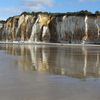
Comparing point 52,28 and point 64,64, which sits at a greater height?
point 52,28

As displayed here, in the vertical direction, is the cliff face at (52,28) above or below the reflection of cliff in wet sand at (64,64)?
above

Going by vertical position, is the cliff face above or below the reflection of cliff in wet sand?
above

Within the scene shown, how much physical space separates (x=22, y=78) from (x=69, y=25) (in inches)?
2271

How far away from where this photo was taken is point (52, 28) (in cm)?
7144

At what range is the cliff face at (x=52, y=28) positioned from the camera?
61.2m

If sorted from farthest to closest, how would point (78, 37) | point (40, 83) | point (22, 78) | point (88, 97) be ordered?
point (78, 37)
point (22, 78)
point (40, 83)
point (88, 97)

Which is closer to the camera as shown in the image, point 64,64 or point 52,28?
point 64,64

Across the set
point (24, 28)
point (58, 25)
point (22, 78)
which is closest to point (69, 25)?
point (58, 25)

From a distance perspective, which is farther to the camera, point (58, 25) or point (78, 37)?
point (58, 25)

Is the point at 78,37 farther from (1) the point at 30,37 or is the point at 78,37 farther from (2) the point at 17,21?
(2) the point at 17,21

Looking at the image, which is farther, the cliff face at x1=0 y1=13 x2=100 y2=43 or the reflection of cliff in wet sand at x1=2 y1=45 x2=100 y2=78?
the cliff face at x1=0 y1=13 x2=100 y2=43

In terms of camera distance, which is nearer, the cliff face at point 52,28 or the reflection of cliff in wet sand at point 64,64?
the reflection of cliff in wet sand at point 64,64

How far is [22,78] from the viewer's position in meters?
10.5

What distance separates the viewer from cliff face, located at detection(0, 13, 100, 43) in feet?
201
